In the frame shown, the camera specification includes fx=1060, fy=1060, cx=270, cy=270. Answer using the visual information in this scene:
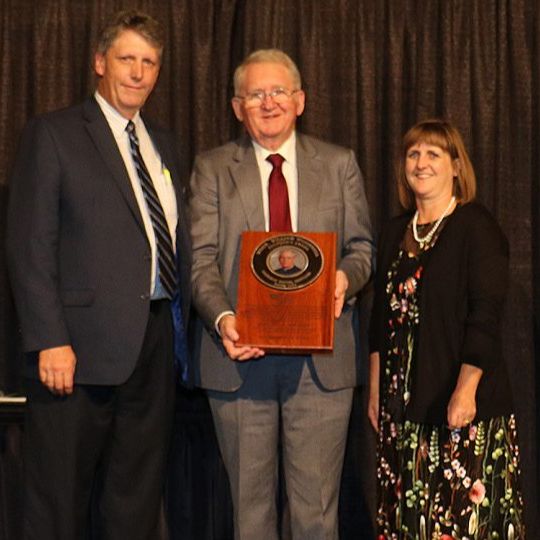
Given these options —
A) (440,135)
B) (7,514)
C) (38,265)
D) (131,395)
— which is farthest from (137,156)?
(7,514)

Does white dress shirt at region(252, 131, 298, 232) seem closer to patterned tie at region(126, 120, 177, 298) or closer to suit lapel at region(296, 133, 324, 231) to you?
suit lapel at region(296, 133, 324, 231)

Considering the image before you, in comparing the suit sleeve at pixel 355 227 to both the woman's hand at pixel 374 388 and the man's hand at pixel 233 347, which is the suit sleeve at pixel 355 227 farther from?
the man's hand at pixel 233 347

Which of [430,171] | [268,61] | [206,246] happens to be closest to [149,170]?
[206,246]

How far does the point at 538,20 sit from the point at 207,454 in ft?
6.64

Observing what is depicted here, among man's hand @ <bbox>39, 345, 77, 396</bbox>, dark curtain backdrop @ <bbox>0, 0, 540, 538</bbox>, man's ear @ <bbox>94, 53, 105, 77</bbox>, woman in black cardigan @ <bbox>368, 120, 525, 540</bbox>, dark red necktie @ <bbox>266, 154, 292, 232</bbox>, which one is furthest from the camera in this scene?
dark curtain backdrop @ <bbox>0, 0, 540, 538</bbox>

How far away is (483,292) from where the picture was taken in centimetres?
309

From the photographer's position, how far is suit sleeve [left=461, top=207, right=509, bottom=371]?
3062 mm

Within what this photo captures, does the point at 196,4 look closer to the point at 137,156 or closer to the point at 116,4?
the point at 116,4

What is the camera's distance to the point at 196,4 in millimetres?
3959

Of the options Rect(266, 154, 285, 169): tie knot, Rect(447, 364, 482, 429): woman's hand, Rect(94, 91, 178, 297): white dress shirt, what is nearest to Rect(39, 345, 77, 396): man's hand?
Rect(94, 91, 178, 297): white dress shirt

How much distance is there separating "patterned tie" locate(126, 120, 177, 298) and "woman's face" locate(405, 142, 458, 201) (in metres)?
0.78

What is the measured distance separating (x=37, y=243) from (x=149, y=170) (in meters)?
0.46

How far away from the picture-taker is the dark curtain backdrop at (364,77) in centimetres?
394

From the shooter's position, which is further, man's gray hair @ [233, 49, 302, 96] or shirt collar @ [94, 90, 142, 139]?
man's gray hair @ [233, 49, 302, 96]
